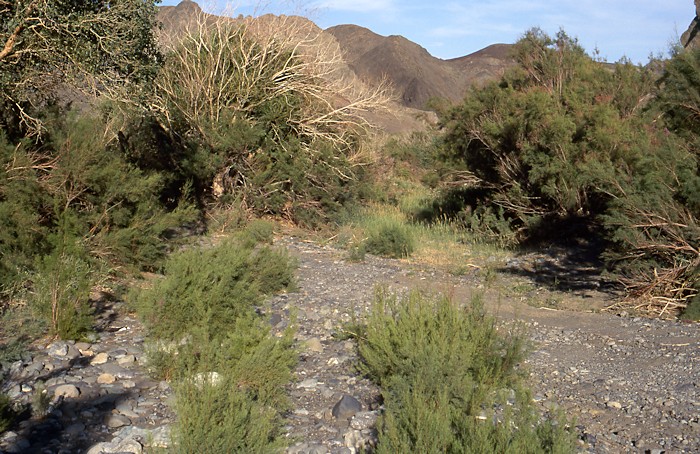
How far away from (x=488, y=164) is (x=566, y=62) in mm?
2847

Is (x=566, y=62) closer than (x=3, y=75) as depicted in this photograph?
No

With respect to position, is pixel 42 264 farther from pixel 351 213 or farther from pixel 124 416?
pixel 351 213

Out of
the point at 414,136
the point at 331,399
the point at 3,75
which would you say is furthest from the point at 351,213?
the point at 414,136

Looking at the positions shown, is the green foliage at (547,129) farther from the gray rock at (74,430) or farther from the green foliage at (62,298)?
the gray rock at (74,430)

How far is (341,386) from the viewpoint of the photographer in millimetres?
6148

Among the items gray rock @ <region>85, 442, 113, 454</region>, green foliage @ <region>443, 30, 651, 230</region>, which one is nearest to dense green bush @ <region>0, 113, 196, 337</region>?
gray rock @ <region>85, 442, 113, 454</region>

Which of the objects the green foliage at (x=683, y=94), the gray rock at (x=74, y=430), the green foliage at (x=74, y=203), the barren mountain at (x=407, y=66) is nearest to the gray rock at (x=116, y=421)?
the gray rock at (x=74, y=430)

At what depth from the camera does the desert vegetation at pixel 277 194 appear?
557cm

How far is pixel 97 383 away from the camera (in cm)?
598

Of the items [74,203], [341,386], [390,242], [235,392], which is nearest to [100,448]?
[235,392]

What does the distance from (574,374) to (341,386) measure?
83.6 inches

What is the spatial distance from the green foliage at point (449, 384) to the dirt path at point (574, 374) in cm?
30

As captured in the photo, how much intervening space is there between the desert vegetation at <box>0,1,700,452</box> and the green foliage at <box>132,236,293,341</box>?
0.02 m

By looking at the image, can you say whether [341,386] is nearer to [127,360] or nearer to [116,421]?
[116,421]
